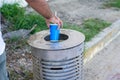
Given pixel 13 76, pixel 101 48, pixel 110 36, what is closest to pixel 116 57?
pixel 101 48

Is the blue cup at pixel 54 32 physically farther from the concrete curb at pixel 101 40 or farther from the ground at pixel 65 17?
the concrete curb at pixel 101 40

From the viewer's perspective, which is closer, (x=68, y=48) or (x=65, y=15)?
(x=68, y=48)

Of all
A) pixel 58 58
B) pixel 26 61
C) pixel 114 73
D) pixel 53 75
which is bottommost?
pixel 114 73

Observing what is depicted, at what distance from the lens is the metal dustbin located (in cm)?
305

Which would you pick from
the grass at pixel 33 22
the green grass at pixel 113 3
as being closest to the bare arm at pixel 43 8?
the grass at pixel 33 22

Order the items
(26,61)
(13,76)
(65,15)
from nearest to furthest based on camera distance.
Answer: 1. (13,76)
2. (26,61)
3. (65,15)

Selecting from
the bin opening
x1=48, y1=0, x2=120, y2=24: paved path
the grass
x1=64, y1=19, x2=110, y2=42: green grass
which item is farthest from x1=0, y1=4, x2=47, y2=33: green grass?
the bin opening

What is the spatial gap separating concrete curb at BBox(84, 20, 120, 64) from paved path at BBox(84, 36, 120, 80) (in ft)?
0.22

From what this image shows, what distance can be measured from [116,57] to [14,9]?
203 cm

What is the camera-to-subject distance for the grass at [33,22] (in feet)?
16.9

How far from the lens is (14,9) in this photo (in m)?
5.70

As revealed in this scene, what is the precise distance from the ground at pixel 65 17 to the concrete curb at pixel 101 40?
0.18 meters

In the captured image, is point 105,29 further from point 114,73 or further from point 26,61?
point 26,61

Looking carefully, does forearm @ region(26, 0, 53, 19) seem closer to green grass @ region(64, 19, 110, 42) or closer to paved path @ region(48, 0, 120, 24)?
green grass @ region(64, 19, 110, 42)
